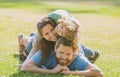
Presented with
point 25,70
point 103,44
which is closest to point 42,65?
point 25,70

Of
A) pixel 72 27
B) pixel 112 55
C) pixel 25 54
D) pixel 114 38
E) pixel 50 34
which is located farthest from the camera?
pixel 114 38

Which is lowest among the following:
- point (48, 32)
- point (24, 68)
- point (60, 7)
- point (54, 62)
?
point (60, 7)

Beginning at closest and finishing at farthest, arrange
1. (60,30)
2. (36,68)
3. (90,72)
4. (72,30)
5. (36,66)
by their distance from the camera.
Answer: (72,30) → (60,30) → (90,72) → (36,68) → (36,66)


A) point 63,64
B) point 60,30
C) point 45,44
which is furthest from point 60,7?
point 60,30

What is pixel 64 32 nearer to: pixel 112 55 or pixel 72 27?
pixel 72 27

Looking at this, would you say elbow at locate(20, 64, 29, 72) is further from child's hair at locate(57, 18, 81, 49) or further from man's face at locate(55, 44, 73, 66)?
child's hair at locate(57, 18, 81, 49)

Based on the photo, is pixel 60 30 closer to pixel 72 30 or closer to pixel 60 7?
pixel 72 30

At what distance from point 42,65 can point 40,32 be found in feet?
2.04

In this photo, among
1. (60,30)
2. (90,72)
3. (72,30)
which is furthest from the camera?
(90,72)

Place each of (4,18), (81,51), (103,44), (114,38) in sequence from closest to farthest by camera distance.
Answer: (81,51) → (103,44) → (114,38) → (4,18)

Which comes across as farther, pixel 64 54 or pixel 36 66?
pixel 36 66

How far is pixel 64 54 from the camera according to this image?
8375mm

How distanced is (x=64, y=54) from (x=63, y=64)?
0.82ft

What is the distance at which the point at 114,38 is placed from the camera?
1644cm
